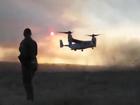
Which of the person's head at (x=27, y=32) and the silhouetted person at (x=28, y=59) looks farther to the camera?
the silhouetted person at (x=28, y=59)

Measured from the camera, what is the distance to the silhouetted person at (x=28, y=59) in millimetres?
20628

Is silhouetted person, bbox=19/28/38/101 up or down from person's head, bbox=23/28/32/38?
down

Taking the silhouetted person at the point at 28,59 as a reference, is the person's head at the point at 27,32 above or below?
above

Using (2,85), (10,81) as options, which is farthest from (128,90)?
(10,81)

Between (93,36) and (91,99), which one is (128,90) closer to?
(91,99)

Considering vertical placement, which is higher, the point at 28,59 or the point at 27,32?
the point at 27,32

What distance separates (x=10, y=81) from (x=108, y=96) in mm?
10957

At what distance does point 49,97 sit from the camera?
2083 centimetres

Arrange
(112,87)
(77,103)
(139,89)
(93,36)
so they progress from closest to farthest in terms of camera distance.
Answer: (77,103), (139,89), (112,87), (93,36)

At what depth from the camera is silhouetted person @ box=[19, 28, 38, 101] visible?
812 inches

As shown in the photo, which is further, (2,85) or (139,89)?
(2,85)

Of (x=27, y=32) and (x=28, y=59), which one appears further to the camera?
(x=28, y=59)

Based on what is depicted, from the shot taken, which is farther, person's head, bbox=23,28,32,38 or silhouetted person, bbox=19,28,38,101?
silhouetted person, bbox=19,28,38,101

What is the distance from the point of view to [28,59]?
68.2 feet
